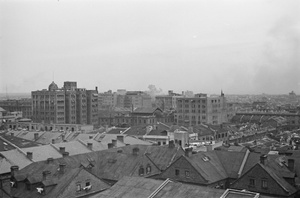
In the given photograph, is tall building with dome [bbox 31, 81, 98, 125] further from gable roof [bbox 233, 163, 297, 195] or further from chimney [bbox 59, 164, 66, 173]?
gable roof [bbox 233, 163, 297, 195]

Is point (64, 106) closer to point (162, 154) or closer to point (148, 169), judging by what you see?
point (162, 154)

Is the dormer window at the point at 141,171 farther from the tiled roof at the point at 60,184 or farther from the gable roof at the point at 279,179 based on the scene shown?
the gable roof at the point at 279,179

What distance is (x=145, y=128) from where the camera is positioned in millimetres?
Result: 105812

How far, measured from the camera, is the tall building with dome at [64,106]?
564 feet

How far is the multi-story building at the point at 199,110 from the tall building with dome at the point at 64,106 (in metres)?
38.5

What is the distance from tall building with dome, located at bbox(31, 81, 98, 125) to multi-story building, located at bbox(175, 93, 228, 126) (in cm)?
3846

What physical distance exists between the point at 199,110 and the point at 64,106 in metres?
57.0

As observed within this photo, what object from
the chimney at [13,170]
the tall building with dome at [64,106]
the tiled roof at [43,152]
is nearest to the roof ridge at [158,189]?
the chimney at [13,170]

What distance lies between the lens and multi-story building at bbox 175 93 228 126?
7003 inches

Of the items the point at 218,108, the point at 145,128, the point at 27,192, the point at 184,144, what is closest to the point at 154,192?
the point at 27,192

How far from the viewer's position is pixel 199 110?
179m

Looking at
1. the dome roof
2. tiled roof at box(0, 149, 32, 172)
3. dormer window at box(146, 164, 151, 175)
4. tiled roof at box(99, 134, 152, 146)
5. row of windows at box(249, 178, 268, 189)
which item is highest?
the dome roof

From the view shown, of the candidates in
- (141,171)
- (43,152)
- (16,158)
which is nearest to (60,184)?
(141,171)

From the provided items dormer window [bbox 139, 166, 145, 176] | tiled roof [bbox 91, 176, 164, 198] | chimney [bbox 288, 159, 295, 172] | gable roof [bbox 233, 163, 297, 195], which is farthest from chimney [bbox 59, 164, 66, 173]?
chimney [bbox 288, 159, 295, 172]
